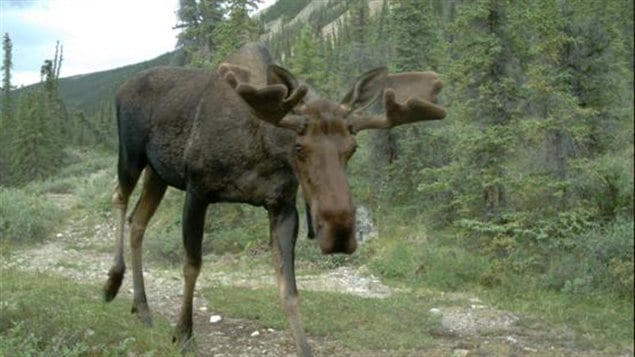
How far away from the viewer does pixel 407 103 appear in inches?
231

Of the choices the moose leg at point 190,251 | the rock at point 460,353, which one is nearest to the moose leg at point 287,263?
the moose leg at point 190,251

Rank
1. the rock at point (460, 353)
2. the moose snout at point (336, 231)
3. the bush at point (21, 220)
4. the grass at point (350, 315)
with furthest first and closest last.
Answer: the bush at point (21, 220) < the grass at point (350, 315) < the rock at point (460, 353) < the moose snout at point (336, 231)

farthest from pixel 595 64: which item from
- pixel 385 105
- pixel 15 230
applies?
pixel 15 230

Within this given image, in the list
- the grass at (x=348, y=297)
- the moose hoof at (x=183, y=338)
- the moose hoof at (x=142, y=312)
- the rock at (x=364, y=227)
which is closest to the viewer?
Answer: the grass at (x=348, y=297)

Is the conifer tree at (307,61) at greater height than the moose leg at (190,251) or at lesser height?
greater

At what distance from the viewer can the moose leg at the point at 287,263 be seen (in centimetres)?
613

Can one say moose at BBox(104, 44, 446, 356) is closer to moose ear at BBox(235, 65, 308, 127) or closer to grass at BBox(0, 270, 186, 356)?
moose ear at BBox(235, 65, 308, 127)

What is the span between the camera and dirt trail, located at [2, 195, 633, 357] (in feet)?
24.0

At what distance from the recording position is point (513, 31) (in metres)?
14.4

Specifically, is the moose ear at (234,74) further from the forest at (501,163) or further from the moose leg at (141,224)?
the forest at (501,163)

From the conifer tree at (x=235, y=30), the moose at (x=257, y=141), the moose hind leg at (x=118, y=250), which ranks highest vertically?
the conifer tree at (x=235, y=30)

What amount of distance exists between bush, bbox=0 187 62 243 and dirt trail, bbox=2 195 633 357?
122 inches

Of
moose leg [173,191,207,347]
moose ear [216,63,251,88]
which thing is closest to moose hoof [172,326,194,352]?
moose leg [173,191,207,347]

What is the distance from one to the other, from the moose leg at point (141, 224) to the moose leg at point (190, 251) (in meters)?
1.18
